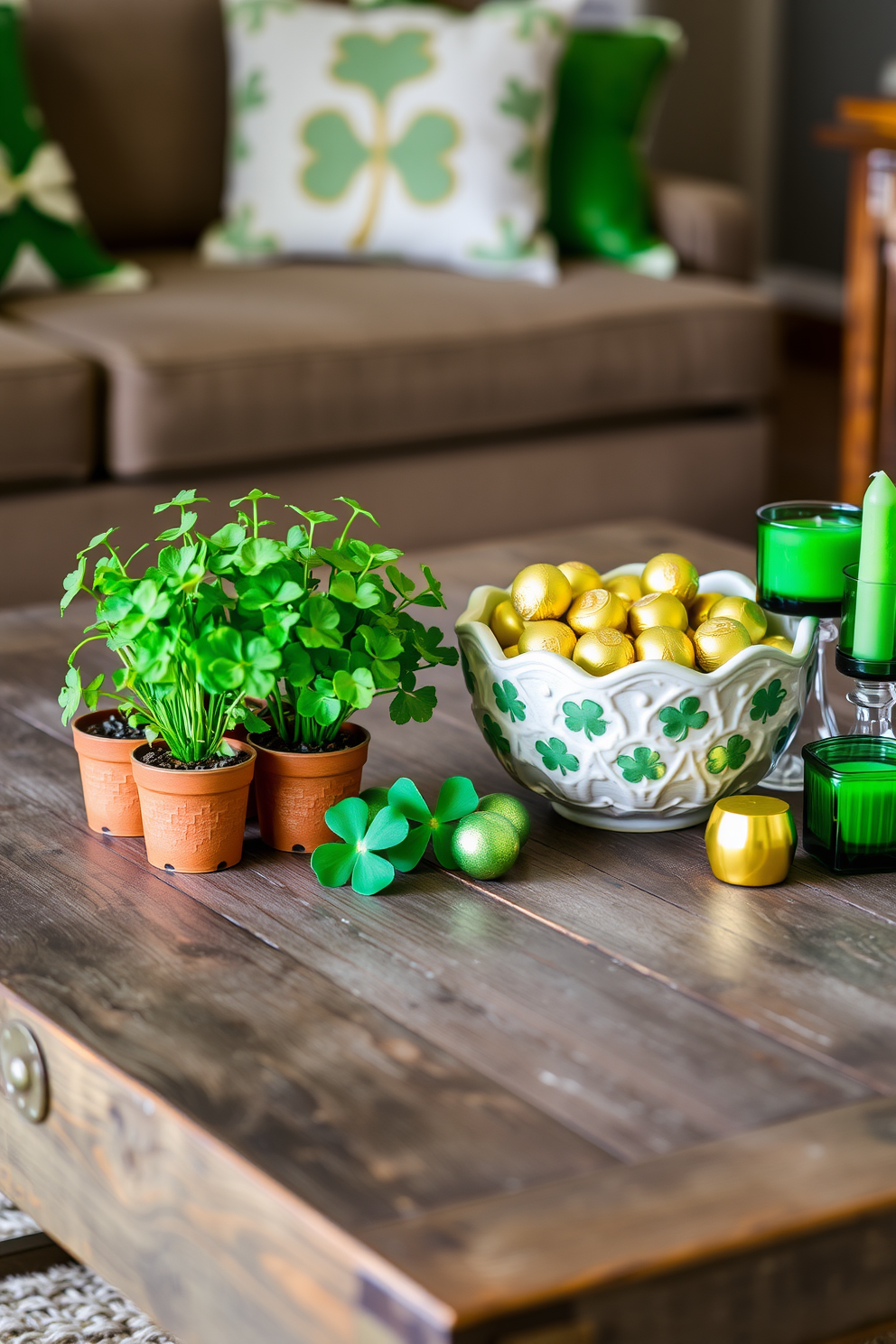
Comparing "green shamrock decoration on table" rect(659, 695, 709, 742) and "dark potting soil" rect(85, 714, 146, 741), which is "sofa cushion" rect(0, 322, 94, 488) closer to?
"dark potting soil" rect(85, 714, 146, 741)

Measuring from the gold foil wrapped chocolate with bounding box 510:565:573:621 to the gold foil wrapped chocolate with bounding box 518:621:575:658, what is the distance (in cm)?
2

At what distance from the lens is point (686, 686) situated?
99cm

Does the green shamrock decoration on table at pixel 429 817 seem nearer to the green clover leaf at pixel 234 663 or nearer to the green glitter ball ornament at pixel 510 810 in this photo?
Result: the green glitter ball ornament at pixel 510 810

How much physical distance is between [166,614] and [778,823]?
1.22ft

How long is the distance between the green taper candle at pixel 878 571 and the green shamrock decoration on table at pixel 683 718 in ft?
0.41

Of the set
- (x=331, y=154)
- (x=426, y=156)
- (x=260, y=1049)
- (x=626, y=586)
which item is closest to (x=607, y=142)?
(x=426, y=156)

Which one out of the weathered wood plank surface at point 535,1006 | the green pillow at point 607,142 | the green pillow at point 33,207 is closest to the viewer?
the weathered wood plank surface at point 535,1006

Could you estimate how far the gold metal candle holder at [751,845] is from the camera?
3.17 ft

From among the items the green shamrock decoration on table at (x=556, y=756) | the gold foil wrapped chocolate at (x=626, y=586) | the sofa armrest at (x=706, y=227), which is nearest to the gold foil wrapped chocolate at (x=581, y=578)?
the gold foil wrapped chocolate at (x=626, y=586)

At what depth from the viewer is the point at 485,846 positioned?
98 centimetres

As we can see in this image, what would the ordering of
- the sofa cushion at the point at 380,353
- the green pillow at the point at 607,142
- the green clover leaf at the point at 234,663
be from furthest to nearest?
the green pillow at the point at 607,142 → the sofa cushion at the point at 380,353 → the green clover leaf at the point at 234,663

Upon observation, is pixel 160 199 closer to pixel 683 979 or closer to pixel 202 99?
pixel 202 99

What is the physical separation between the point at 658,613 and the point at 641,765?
0.34ft

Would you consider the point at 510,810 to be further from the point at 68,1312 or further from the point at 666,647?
the point at 68,1312
